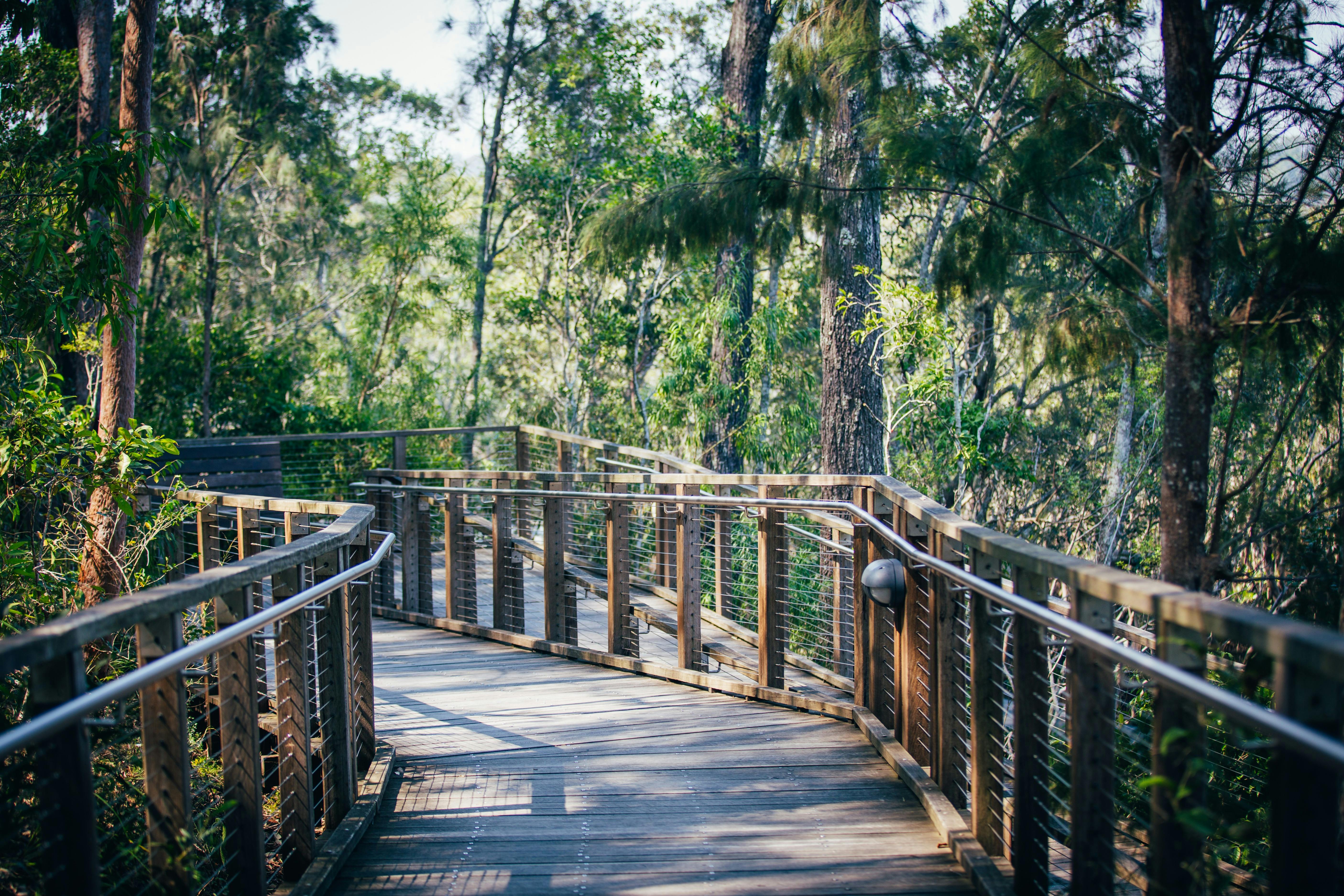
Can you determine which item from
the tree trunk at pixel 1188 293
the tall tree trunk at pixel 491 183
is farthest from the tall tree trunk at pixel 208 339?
the tree trunk at pixel 1188 293

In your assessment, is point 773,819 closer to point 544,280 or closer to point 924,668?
point 924,668

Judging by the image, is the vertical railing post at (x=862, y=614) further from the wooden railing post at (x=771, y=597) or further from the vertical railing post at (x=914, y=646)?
the wooden railing post at (x=771, y=597)

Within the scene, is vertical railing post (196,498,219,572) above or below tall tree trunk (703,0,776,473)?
below

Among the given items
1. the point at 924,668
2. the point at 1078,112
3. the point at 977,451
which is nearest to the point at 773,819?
the point at 924,668

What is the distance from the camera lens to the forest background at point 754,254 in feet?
15.8

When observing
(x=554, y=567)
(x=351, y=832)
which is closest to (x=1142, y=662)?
(x=351, y=832)

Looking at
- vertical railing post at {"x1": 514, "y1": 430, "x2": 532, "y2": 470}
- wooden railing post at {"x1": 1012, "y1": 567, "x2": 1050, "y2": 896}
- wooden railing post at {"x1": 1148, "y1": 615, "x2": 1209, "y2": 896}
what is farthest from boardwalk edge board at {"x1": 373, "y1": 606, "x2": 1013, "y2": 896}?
vertical railing post at {"x1": 514, "y1": 430, "x2": 532, "y2": 470}

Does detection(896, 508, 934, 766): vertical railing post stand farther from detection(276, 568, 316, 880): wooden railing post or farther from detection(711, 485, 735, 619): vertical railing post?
detection(276, 568, 316, 880): wooden railing post

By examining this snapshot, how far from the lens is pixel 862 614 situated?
160 inches

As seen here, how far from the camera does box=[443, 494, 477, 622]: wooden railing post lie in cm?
691

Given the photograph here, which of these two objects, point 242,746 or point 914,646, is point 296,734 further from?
point 914,646

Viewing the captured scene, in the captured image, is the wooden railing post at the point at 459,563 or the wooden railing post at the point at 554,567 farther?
the wooden railing post at the point at 459,563

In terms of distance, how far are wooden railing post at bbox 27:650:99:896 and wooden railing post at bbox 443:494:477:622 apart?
502cm

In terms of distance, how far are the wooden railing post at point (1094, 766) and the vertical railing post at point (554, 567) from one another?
422 cm
